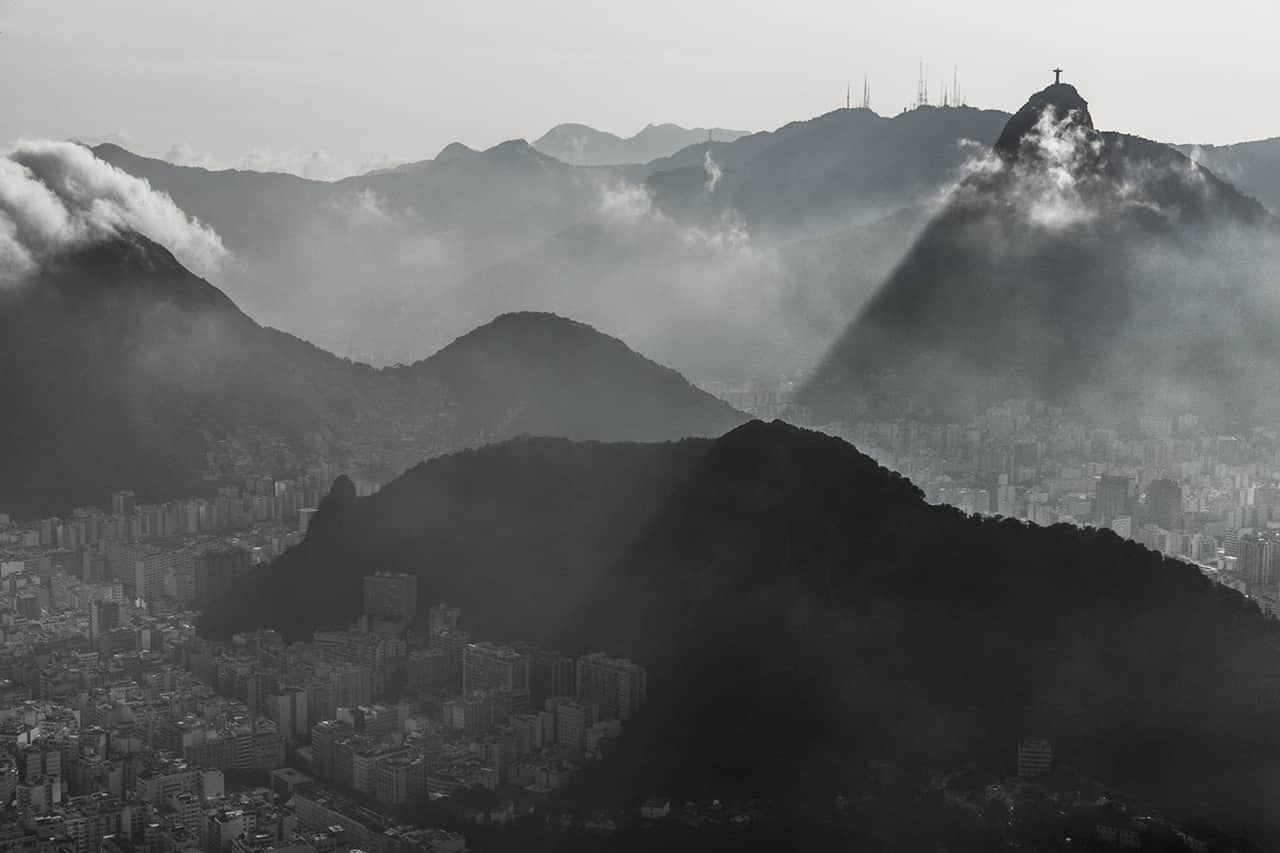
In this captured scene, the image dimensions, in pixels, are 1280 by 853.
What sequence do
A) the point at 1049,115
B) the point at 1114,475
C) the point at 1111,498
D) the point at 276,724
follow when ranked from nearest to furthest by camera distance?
the point at 276,724 < the point at 1111,498 < the point at 1114,475 < the point at 1049,115

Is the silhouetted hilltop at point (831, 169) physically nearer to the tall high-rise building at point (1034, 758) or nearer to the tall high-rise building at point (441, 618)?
the tall high-rise building at point (441, 618)

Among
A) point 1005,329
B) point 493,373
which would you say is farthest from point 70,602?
point 1005,329

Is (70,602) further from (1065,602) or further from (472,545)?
(1065,602)

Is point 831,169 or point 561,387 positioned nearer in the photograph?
point 561,387

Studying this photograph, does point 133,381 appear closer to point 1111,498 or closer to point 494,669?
point 494,669

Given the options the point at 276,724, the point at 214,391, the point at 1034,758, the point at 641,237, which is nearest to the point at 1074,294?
the point at 214,391

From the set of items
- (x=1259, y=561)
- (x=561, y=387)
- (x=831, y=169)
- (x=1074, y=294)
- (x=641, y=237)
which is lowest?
(x=1259, y=561)

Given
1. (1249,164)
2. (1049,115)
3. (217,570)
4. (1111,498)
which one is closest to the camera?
(217,570)

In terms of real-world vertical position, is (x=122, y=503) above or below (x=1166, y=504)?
above
